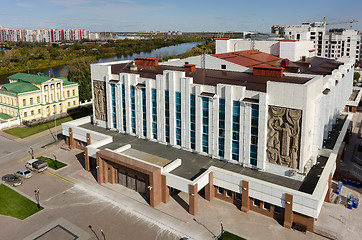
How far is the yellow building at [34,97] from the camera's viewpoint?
191 feet

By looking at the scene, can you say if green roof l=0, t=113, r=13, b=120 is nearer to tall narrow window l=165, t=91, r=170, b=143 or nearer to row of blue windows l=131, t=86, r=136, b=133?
row of blue windows l=131, t=86, r=136, b=133

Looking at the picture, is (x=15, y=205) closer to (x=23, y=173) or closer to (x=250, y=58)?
(x=23, y=173)

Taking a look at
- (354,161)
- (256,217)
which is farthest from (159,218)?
(354,161)

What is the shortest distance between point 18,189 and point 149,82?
19295 mm

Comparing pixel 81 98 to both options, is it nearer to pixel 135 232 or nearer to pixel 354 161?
pixel 135 232

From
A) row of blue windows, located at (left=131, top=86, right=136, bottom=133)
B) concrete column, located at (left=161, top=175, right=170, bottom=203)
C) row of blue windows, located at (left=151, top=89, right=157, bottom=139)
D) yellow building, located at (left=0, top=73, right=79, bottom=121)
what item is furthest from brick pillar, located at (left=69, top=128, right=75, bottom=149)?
concrete column, located at (left=161, top=175, right=170, bottom=203)

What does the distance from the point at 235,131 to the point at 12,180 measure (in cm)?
2589

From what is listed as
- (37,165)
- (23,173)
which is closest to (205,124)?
(37,165)

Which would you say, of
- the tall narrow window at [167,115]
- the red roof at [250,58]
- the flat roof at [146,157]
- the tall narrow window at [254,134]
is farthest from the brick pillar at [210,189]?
the red roof at [250,58]

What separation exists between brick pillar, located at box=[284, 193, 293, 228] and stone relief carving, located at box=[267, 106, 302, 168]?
4180mm

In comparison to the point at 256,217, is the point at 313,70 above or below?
above

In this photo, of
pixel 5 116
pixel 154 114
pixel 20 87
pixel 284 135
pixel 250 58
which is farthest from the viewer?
pixel 20 87

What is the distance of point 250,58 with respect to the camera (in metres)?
50.0

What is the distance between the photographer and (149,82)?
38.5m
